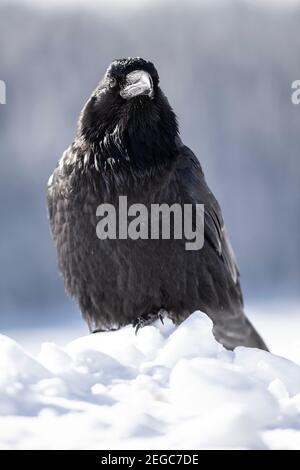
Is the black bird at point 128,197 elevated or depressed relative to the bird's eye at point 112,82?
depressed

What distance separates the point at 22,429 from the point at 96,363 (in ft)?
1.71

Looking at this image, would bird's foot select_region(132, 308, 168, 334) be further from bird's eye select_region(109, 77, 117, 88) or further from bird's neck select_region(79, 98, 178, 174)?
bird's eye select_region(109, 77, 117, 88)

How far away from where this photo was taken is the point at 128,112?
4.44 m

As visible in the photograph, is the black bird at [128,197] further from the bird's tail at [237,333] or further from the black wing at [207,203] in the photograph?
the bird's tail at [237,333]

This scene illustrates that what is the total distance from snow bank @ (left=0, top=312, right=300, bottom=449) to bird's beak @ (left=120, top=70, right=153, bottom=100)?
158 centimetres

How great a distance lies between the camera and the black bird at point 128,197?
4.37 meters

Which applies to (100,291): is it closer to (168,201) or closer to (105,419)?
(168,201)

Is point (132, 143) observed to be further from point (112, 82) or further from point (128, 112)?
point (112, 82)

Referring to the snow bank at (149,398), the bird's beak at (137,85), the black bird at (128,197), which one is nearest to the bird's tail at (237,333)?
the black bird at (128,197)

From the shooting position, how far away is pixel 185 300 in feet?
15.0
